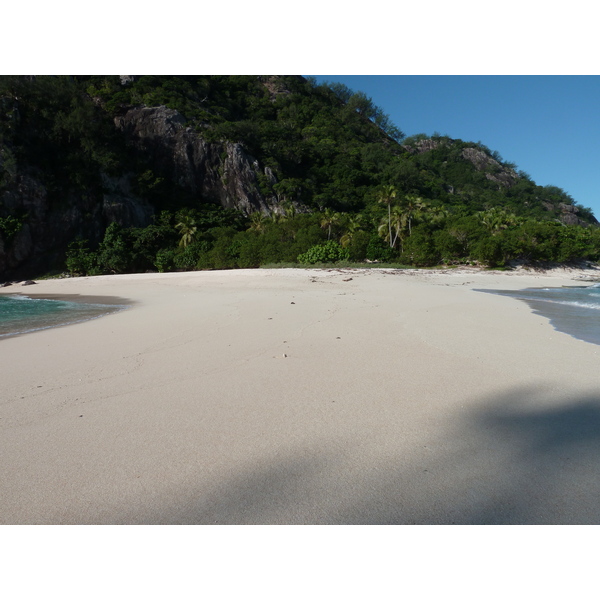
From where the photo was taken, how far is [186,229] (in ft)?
145

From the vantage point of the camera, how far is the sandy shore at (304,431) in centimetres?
220

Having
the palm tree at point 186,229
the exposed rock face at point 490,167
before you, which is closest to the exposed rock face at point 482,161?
the exposed rock face at point 490,167

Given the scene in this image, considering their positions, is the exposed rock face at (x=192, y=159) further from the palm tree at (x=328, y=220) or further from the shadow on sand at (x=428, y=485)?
the shadow on sand at (x=428, y=485)

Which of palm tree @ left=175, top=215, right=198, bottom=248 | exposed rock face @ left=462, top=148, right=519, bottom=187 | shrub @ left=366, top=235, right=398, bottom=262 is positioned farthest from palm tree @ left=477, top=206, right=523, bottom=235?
exposed rock face @ left=462, top=148, right=519, bottom=187

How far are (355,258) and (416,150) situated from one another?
95251mm

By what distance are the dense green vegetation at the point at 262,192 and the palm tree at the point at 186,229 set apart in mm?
162

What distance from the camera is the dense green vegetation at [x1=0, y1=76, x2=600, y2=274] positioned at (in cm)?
3566

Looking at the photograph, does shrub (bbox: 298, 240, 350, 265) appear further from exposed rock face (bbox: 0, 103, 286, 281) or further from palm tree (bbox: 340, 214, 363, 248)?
exposed rock face (bbox: 0, 103, 286, 281)

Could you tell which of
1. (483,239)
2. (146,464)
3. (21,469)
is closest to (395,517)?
(146,464)

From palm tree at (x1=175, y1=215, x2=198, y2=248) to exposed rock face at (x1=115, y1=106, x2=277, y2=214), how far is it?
38.6ft

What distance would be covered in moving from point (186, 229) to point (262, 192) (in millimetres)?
17369

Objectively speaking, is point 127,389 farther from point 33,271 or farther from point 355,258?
point 33,271

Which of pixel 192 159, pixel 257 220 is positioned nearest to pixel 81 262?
pixel 257 220

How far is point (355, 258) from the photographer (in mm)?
34500
